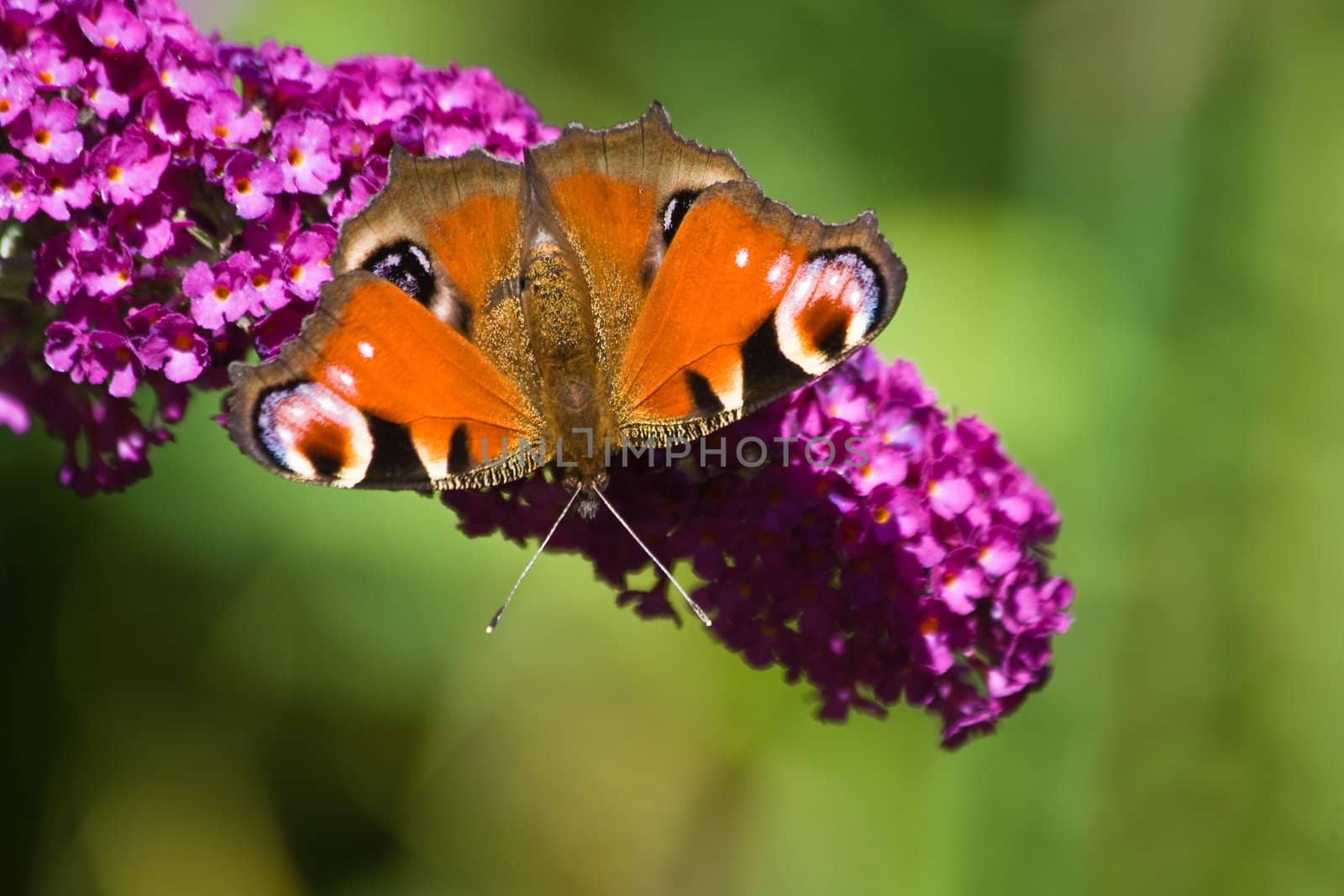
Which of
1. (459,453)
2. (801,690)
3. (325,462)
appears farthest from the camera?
(801,690)

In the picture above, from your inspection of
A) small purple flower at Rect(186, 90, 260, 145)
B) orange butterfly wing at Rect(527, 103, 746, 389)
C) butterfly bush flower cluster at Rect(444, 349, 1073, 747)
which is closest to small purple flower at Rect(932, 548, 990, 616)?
butterfly bush flower cluster at Rect(444, 349, 1073, 747)

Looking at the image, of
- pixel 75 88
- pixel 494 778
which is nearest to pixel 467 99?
pixel 75 88

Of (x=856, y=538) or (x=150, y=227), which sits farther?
(x=856, y=538)

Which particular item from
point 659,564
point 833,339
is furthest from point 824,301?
point 659,564

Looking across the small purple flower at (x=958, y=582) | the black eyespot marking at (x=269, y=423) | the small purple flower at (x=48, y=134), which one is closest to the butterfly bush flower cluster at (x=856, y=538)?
the small purple flower at (x=958, y=582)

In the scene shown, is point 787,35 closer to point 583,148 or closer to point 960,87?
point 960,87

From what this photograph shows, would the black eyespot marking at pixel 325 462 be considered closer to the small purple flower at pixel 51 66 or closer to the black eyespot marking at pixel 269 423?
the black eyespot marking at pixel 269 423

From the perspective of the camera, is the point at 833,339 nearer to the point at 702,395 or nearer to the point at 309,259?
the point at 702,395
